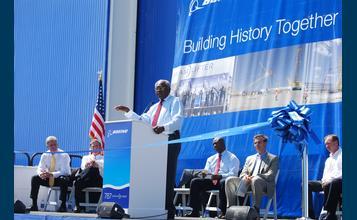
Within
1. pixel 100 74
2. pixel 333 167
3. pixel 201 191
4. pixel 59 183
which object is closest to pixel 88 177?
pixel 59 183

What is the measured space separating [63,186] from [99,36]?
13.1ft

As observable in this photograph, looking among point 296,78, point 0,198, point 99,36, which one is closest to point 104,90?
point 99,36

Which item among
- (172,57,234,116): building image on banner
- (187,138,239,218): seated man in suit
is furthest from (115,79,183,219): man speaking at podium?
(172,57,234,116): building image on banner

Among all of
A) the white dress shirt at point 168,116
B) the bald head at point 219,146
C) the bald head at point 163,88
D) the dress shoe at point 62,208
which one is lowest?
the dress shoe at point 62,208

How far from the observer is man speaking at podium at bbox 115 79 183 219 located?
7.54m

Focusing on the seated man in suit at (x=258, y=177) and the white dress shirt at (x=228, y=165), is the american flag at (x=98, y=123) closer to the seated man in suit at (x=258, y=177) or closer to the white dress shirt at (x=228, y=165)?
the white dress shirt at (x=228, y=165)

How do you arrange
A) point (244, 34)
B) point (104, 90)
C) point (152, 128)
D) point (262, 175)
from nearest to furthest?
point (152, 128), point (262, 175), point (244, 34), point (104, 90)

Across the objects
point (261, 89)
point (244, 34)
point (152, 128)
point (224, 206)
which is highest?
point (244, 34)

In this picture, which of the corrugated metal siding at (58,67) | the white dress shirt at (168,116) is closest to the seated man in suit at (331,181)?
the white dress shirt at (168,116)

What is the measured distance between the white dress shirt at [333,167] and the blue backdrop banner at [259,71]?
44cm

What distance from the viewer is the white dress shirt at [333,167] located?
8289 millimetres

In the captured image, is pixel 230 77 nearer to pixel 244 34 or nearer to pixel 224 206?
pixel 244 34

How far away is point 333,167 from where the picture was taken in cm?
838

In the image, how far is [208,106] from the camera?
10.8 meters
